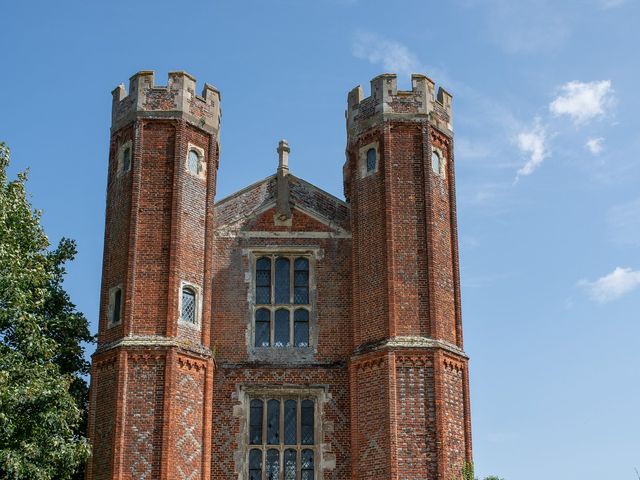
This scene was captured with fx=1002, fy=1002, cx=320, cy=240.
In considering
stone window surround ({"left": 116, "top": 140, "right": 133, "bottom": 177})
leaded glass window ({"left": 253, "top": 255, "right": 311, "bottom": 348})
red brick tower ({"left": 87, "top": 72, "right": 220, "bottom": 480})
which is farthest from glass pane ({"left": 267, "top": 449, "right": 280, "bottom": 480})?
stone window surround ({"left": 116, "top": 140, "right": 133, "bottom": 177})

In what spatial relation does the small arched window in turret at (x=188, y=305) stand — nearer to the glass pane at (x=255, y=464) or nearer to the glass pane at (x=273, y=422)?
the glass pane at (x=273, y=422)

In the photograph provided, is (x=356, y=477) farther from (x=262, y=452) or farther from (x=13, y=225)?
(x=13, y=225)

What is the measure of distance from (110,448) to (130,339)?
85.7 inches

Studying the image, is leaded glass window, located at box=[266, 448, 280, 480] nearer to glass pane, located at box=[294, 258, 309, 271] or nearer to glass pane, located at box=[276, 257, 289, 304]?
glass pane, located at box=[276, 257, 289, 304]

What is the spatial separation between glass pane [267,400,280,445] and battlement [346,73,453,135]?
6.49m

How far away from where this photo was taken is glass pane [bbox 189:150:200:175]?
72.4 feet

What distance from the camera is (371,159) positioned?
2248 cm


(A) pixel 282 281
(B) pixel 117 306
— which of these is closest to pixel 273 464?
(A) pixel 282 281

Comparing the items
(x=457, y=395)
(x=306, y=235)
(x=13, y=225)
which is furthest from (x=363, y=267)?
(x=13, y=225)

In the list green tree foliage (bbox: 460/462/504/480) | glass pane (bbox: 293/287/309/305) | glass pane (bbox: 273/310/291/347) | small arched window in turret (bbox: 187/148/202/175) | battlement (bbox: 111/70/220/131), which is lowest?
green tree foliage (bbox: 460/462/504/480)

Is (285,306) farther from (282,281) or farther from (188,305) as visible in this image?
(188,305)

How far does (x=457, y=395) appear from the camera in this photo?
2036 cm

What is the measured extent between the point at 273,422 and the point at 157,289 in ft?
12.1

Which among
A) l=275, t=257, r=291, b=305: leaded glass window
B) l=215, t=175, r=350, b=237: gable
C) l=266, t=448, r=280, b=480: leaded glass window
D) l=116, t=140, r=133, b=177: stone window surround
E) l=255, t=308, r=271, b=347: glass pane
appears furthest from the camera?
l=215, t=175, r=350, b=237: gable
